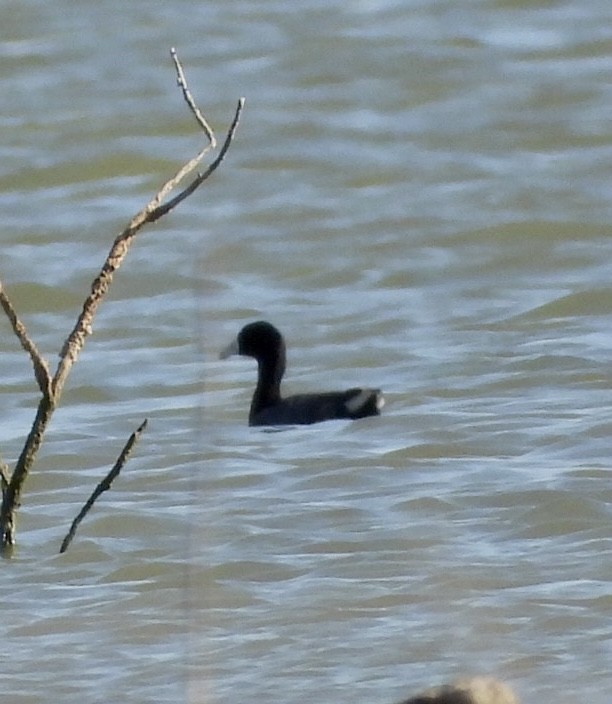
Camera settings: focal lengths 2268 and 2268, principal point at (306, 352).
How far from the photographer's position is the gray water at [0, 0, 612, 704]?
530 cm

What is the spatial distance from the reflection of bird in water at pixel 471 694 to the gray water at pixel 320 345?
0.36 meters

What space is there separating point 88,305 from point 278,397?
4421mm

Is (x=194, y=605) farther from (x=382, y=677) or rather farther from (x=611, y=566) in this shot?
(x=611, y=566)

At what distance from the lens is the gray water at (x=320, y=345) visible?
5297mm

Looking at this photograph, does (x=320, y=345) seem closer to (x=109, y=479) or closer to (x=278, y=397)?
(x=278, y=397)

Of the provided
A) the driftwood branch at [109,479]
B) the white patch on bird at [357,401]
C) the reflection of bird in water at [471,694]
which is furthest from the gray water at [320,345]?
the reflection of bird in water at [471,694]

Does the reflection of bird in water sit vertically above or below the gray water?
above

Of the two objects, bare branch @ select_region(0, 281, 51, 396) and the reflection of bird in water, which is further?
bare branch @ select_region(0, 281, 51, 396)

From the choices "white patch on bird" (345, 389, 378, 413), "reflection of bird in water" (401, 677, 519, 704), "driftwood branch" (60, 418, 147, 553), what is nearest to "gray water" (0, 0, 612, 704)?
"white patch on bird" (345, 389, 378, 413)

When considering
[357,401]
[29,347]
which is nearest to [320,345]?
[357,401]

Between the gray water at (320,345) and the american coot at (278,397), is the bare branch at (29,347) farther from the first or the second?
the american coot at (278,397)

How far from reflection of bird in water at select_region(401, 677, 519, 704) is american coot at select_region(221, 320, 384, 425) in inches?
200

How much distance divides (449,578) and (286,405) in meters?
2.74

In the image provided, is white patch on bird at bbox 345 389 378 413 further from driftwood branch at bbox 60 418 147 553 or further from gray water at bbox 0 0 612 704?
driftwood branch at bbox 60 418 147 553
